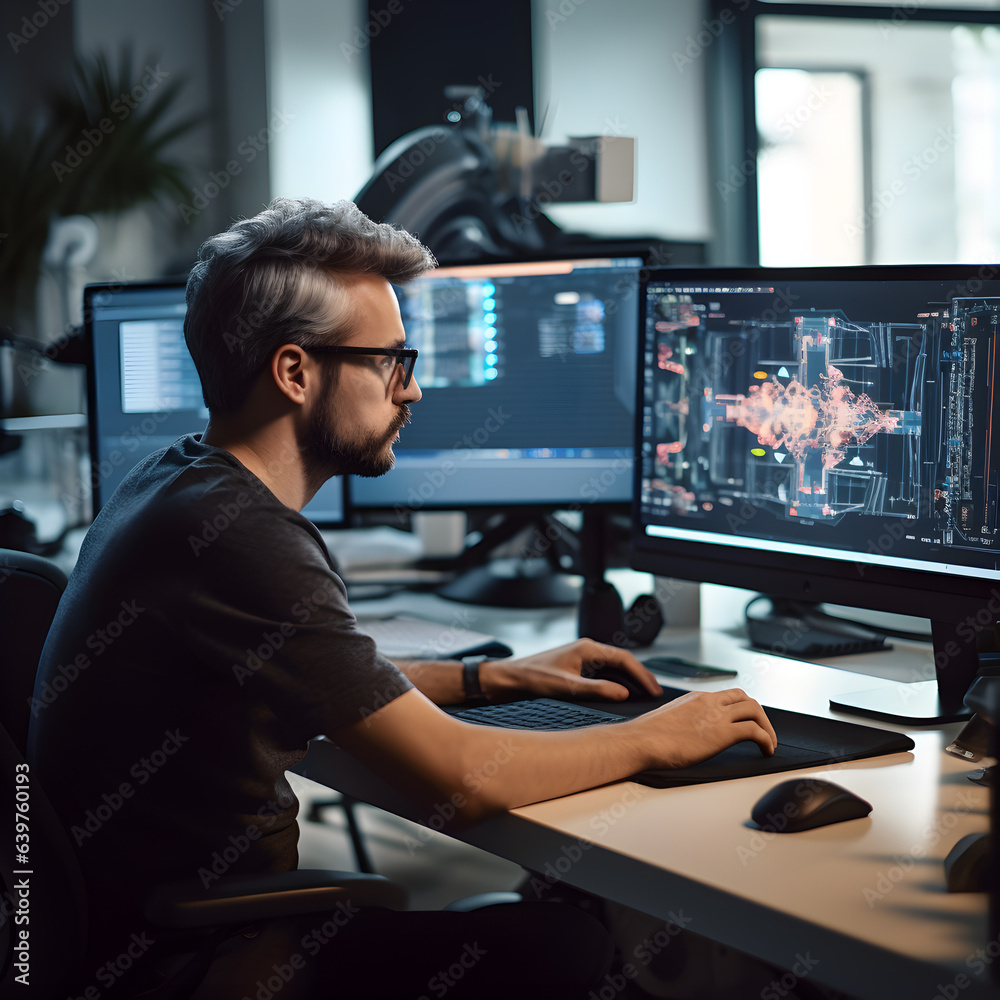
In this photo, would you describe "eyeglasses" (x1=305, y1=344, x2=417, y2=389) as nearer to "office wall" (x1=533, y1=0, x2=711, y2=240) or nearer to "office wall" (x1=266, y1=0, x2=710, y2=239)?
"office wall" (x1=266, y1=0, x2=710, y2=239)

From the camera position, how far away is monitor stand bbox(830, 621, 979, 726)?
127cm

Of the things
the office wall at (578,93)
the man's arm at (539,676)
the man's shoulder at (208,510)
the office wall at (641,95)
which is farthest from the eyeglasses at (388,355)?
the office wall at (641,95)

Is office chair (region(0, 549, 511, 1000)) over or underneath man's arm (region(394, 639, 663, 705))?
underneath

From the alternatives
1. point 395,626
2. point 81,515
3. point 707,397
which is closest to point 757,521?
point 707,397

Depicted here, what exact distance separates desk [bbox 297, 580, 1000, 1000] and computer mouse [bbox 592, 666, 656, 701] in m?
0.28

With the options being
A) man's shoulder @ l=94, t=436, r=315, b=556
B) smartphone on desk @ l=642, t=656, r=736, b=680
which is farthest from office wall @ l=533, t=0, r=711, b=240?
man's shoulder @ l=94, t=436, r=315, b=556

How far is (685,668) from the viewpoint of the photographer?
150 centimetres

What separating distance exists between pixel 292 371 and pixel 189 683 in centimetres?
33

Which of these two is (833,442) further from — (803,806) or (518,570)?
(518,570)

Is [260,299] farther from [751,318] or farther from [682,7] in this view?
[682,7]

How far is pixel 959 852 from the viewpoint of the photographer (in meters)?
0.80

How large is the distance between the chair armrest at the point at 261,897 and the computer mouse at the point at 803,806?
0.33 m

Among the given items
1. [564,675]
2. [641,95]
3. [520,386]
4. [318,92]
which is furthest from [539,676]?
[641,95]

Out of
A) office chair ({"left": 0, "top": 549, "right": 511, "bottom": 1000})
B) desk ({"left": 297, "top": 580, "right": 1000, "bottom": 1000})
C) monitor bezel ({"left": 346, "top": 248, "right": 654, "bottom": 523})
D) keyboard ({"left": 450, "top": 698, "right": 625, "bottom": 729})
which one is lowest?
office chair ({"left": 0, "top": 549, "right": 511, "bottom": 1000})
